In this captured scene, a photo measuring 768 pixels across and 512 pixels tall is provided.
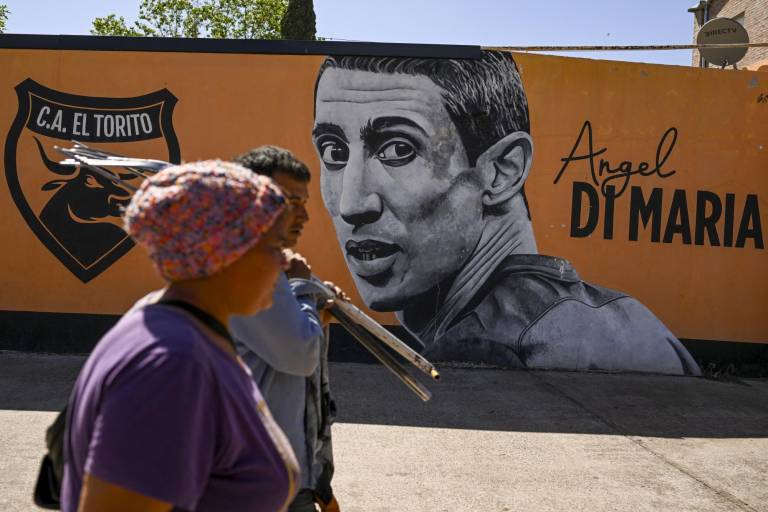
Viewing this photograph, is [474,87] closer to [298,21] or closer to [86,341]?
[86,341]

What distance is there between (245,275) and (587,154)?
711 cm

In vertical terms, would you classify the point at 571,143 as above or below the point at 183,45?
below

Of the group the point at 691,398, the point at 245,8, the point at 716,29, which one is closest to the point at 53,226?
the point at 691,398

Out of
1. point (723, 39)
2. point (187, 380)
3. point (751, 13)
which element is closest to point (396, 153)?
Result: point (723, 39)

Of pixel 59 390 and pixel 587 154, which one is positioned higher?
pixel 587 154

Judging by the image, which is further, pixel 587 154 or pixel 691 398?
pixel 587 154

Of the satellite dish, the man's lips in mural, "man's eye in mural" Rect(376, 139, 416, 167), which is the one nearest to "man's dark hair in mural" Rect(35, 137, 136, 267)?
the man's lips in mural

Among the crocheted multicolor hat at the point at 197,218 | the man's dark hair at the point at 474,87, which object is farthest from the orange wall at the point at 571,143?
the crocheted multicolor hat at the point at 197,218

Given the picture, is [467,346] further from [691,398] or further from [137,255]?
[137,255]

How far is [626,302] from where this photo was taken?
818cm

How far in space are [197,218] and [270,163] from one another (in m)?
1.04

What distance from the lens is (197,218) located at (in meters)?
1.46

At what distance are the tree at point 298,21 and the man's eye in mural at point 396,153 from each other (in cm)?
1239

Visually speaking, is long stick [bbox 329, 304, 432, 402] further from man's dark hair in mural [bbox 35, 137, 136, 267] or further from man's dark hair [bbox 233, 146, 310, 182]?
man's dark hair in mural [bbox 35, 137, 136, 267]
